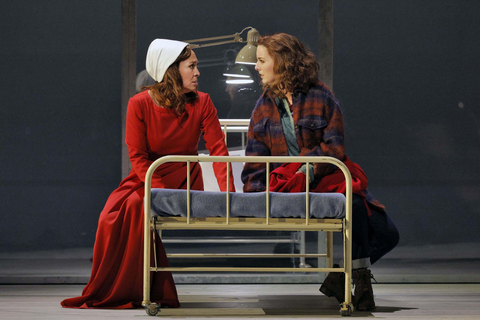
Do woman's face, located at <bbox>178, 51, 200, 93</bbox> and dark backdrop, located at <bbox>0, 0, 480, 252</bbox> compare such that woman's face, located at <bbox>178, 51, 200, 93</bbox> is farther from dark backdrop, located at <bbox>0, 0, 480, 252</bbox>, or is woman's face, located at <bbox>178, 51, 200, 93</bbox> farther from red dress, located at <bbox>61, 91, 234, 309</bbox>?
dark backdrop, located at <bbox>0, 0, 480, 252</bbox>

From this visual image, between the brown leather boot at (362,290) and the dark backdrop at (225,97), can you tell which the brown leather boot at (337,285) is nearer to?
the brown leather boot at (362,290)

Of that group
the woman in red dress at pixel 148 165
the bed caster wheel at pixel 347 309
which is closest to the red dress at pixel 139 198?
the woman in red dress at pixel 148 165

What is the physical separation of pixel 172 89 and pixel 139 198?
507 millimetres

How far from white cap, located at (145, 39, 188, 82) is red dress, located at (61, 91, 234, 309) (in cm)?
12

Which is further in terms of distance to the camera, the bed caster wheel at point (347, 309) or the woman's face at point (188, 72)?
the woman's face at point (188, 72)

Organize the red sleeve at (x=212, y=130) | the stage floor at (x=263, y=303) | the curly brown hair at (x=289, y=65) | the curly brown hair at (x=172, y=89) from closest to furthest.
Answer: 1. the stage floor at (x=263, y=303)
2. the curly brown hair at (x=289, y=65)
3. the curly brown hair at (x=172, y=89)
4. the red sleeve at (x=212, y=130)

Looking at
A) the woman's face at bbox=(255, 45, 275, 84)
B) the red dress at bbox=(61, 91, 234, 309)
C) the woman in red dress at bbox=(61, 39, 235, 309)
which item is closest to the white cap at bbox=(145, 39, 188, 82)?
the woman in red dress at bbox=(61, 39, 235, 309)

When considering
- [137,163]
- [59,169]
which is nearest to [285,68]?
[137,163]

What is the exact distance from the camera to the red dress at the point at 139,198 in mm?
2260

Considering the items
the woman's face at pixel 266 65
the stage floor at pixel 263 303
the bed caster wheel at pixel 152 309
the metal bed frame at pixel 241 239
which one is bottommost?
the stage floor at pixel 263 303

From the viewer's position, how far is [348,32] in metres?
3.16

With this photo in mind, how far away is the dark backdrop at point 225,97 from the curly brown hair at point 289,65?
0.73 meters

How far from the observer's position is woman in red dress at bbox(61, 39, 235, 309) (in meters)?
2.27

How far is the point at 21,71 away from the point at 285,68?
1586 millimetres
